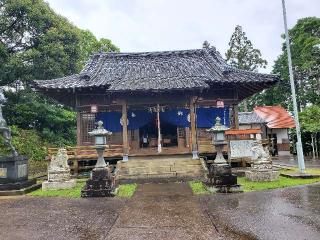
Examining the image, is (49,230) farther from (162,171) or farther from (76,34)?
(76,34)

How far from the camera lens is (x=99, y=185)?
10.7 metres

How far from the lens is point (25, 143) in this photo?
21156 millimetres

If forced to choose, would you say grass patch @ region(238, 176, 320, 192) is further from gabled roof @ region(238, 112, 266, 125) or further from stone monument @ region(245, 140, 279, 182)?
gabled roof @ region(238, 112, 266, 125)

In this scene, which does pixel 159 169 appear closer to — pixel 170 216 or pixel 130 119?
pixel 130 119

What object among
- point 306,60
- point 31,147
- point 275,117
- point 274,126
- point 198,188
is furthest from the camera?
point 275,117

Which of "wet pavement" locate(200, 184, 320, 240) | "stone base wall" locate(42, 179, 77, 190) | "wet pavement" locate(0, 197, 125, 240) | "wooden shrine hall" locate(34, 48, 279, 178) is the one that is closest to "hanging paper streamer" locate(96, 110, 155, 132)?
"wooden shrine hall" locate(34, 48, 279, 178)

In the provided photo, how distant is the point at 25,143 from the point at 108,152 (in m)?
7.46

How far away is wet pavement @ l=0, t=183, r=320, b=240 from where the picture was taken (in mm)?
5836

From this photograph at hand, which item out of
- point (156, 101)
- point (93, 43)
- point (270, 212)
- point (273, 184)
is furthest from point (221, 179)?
point (93, 43)

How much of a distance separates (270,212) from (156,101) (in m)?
11.5

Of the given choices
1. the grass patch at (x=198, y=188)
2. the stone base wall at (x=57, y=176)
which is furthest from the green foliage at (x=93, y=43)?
the grass patch at (x=198, y=188)

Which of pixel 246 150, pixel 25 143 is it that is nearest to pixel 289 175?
pixel 246 150

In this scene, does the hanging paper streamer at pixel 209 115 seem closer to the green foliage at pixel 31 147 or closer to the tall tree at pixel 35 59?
the green foliage at pixel 31 147

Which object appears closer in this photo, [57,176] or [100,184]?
[100,184]
